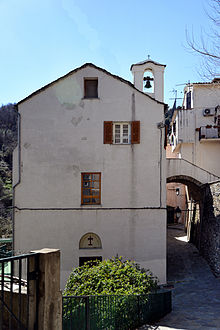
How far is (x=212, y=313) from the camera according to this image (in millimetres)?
10141

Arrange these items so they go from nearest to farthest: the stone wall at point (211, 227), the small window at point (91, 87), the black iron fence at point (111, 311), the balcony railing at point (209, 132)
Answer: the black iron fence at point (111, 311), the small window at point (91, 87), the stone wall at point (211, 227), the balcony railing at point (209, 132)

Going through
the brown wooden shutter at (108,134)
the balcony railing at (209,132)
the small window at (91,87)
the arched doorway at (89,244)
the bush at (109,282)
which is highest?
the small window at (91,87)

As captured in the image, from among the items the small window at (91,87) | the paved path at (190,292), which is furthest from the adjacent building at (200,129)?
the small window at (91,87)

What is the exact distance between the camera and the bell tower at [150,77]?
21719 millimetres

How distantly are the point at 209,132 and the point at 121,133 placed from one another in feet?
40.1

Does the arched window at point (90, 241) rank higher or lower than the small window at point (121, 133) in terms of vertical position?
lower

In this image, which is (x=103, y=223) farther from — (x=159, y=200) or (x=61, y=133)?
(x=61, y=133)

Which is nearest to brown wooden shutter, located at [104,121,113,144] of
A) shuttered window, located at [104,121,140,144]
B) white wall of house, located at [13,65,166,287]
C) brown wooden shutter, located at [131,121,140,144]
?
shuttered window, located at [104,121,140,144]

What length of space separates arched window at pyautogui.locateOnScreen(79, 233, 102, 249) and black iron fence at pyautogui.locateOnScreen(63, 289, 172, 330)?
20.1 feet

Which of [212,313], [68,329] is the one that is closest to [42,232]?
[212,313]

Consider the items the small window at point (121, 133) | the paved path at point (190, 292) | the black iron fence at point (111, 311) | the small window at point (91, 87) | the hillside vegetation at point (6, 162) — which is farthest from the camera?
the hillside vegetation at point (6, 162)

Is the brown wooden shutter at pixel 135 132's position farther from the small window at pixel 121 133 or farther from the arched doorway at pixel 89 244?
the arched doorway at pixel 89 244

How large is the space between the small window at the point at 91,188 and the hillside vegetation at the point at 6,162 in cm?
1739

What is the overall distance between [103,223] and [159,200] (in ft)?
9.82
